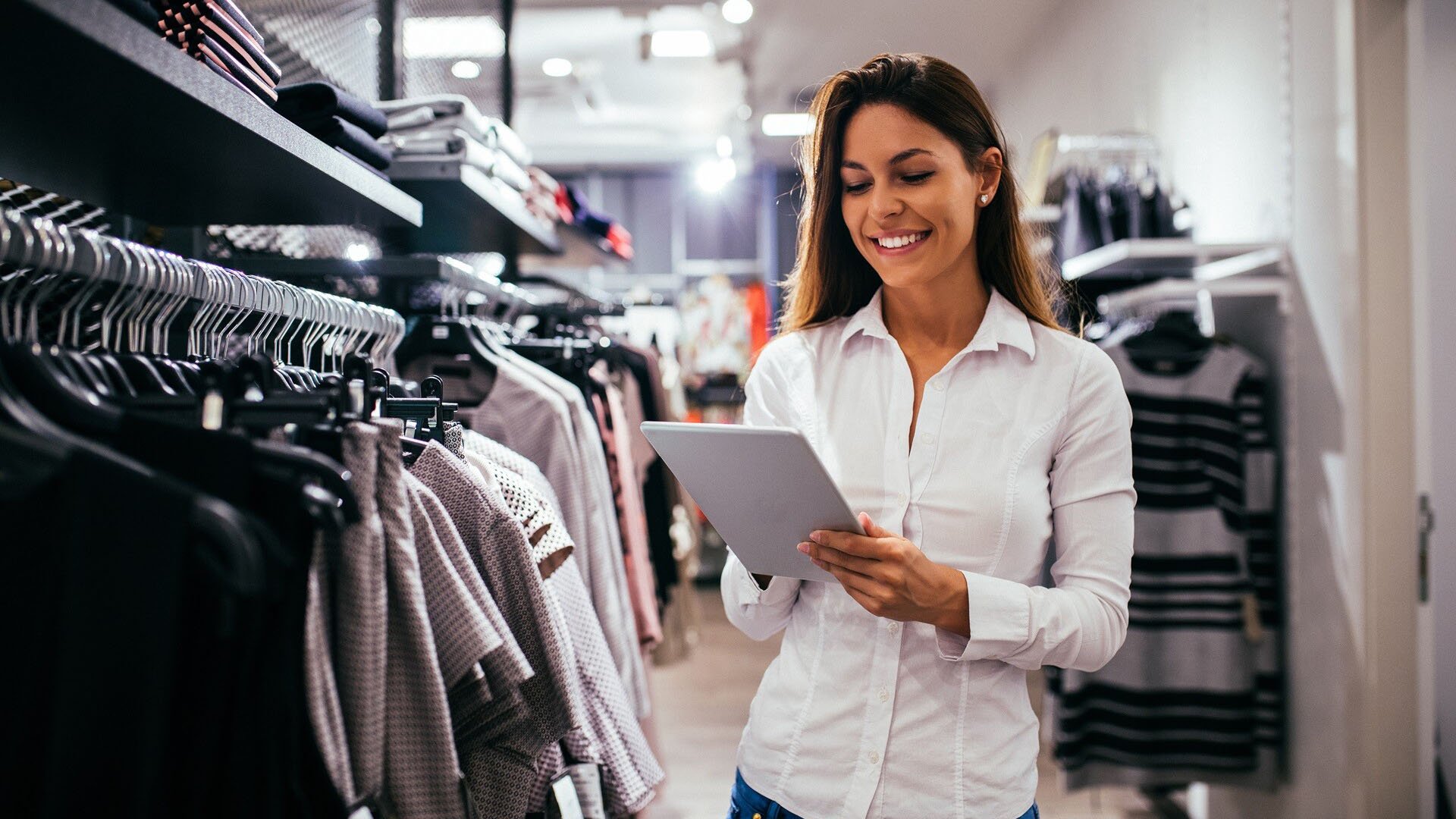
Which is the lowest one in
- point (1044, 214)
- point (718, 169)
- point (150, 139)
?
point (150, 139)

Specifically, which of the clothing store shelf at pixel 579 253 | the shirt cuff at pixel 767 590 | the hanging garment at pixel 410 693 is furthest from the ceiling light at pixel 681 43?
the hanging garment at pixel 410 693

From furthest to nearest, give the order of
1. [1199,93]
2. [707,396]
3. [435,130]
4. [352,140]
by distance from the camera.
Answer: [707,396], [1199,93], [435,130], [352,140]

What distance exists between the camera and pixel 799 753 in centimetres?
122

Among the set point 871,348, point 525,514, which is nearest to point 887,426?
point 871,348

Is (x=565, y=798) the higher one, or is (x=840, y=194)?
(x=840, y=194)

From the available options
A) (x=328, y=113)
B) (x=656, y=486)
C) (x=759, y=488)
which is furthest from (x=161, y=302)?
(x=656, y=486)

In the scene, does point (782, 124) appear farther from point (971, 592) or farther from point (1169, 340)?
point (971, 592)

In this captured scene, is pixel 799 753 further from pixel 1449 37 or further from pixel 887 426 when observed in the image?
pixel 1449 37

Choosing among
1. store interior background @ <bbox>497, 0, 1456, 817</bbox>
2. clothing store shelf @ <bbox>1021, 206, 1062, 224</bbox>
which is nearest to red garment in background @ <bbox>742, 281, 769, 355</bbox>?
store interior background @ <bbox>497, 0, 1456, 817</bbox>

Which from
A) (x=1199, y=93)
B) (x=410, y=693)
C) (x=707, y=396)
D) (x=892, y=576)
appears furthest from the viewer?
(x=707, y=396)

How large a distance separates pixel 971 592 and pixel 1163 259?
2.03 metres

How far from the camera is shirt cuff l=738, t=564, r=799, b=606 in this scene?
4.15 ft

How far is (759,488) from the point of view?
3.58 feet

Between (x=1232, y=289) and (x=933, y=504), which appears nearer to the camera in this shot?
(x=933, y=504)
